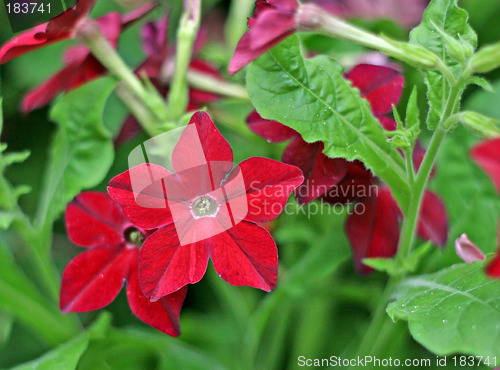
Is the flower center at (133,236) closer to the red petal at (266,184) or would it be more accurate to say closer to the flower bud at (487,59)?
the red petal at (266,184)

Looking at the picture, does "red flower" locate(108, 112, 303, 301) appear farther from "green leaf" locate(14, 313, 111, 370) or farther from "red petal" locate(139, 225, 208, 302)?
"green leaf" locate(14, 313, 111, 370)

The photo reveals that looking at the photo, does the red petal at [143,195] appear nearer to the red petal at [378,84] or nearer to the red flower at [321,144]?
the red flower at [321,144]

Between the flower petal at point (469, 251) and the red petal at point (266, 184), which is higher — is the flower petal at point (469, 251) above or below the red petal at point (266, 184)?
below

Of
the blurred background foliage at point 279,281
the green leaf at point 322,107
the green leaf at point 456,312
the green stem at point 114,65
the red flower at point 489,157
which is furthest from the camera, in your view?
the blurred background foliage at point 279,281

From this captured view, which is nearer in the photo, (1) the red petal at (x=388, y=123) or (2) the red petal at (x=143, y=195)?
(2) the red petal at (x=143, y=195)

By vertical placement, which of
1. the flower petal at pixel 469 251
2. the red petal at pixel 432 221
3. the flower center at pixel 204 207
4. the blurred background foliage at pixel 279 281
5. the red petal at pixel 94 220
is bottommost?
the blurred background foliage at pixel 279 281

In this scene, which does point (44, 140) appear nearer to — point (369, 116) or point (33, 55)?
point (33, 55)

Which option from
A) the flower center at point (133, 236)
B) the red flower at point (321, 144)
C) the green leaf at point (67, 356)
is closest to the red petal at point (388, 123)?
the red flower at point (321, 144)

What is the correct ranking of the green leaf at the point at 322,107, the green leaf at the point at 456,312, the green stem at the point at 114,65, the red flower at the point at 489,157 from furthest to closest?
the green stem at the point at 114,65, the green leaf at the point at 322,107, the green leaf at the point at 456,312, the red flower at the point at 489,157
